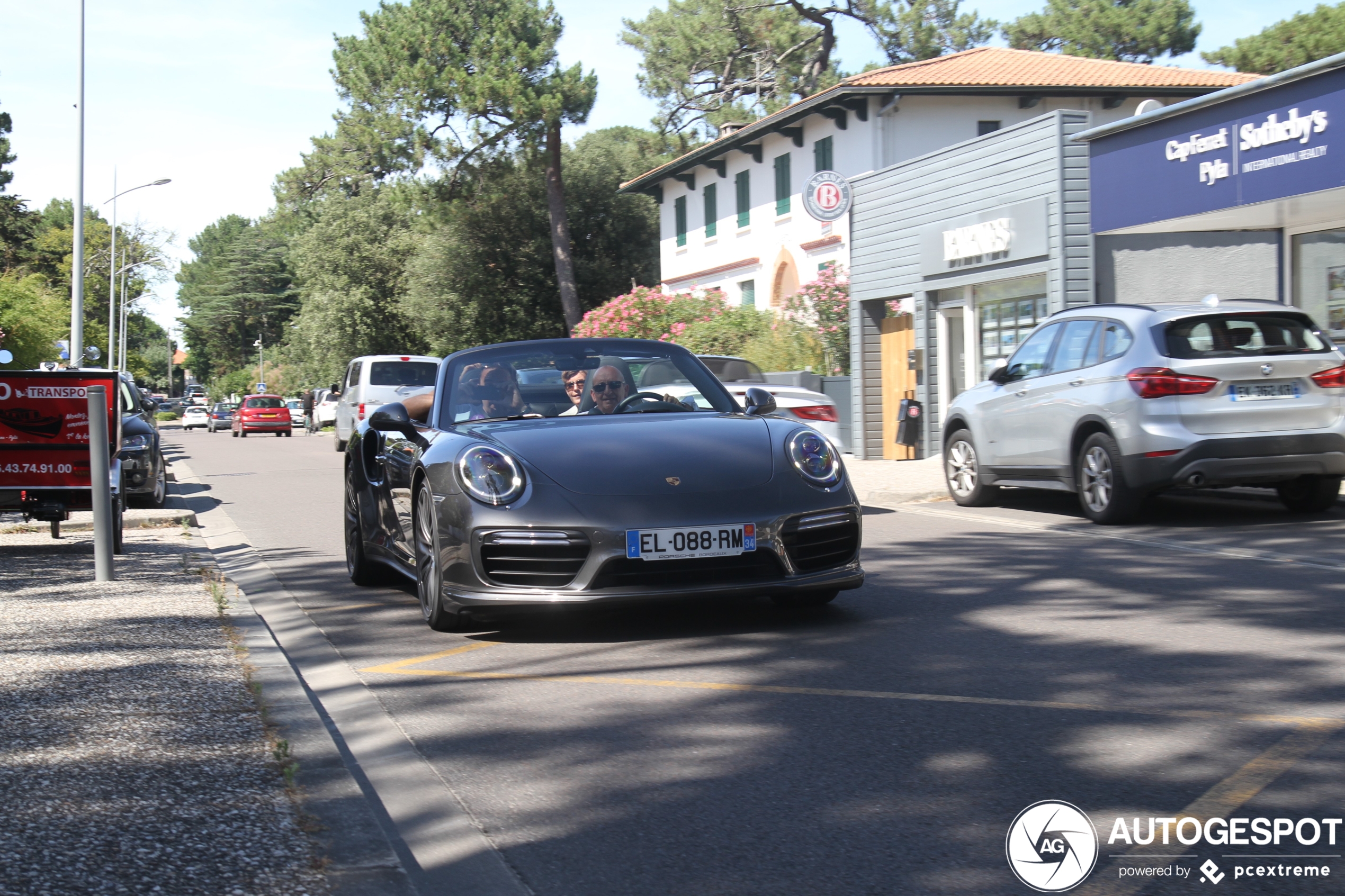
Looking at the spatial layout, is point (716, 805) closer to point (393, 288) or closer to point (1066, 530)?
point (1066, 530)

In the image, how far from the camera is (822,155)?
3350 cm

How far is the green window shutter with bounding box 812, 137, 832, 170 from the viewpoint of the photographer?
33250 mm

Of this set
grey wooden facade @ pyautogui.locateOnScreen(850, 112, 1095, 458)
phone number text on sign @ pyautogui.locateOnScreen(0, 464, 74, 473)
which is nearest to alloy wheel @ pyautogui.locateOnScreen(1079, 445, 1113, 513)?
grey wooden facade @ pyautogui.locateOnScreen(850, 112, 1095, 458)

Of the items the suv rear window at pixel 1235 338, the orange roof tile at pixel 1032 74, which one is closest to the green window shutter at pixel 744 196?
the orange roof tile at pixel 1032 74

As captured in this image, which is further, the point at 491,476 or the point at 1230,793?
the point at 491,476

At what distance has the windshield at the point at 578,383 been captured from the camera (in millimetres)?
7215

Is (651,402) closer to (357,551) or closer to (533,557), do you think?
(533,557)

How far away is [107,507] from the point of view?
8.56 m

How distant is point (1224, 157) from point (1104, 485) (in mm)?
6440

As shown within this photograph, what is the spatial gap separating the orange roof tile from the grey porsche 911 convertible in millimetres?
25618

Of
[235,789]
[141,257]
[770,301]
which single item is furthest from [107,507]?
[141,257]

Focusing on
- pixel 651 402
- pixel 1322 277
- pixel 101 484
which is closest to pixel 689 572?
pixel 651 402

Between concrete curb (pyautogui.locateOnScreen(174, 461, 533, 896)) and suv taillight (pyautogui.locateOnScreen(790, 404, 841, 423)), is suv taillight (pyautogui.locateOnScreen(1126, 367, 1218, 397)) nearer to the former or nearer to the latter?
suv taillight (pyautogui.locateOnScreen(790, 404, 841, 423))

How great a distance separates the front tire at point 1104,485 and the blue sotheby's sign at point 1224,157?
497 cm
